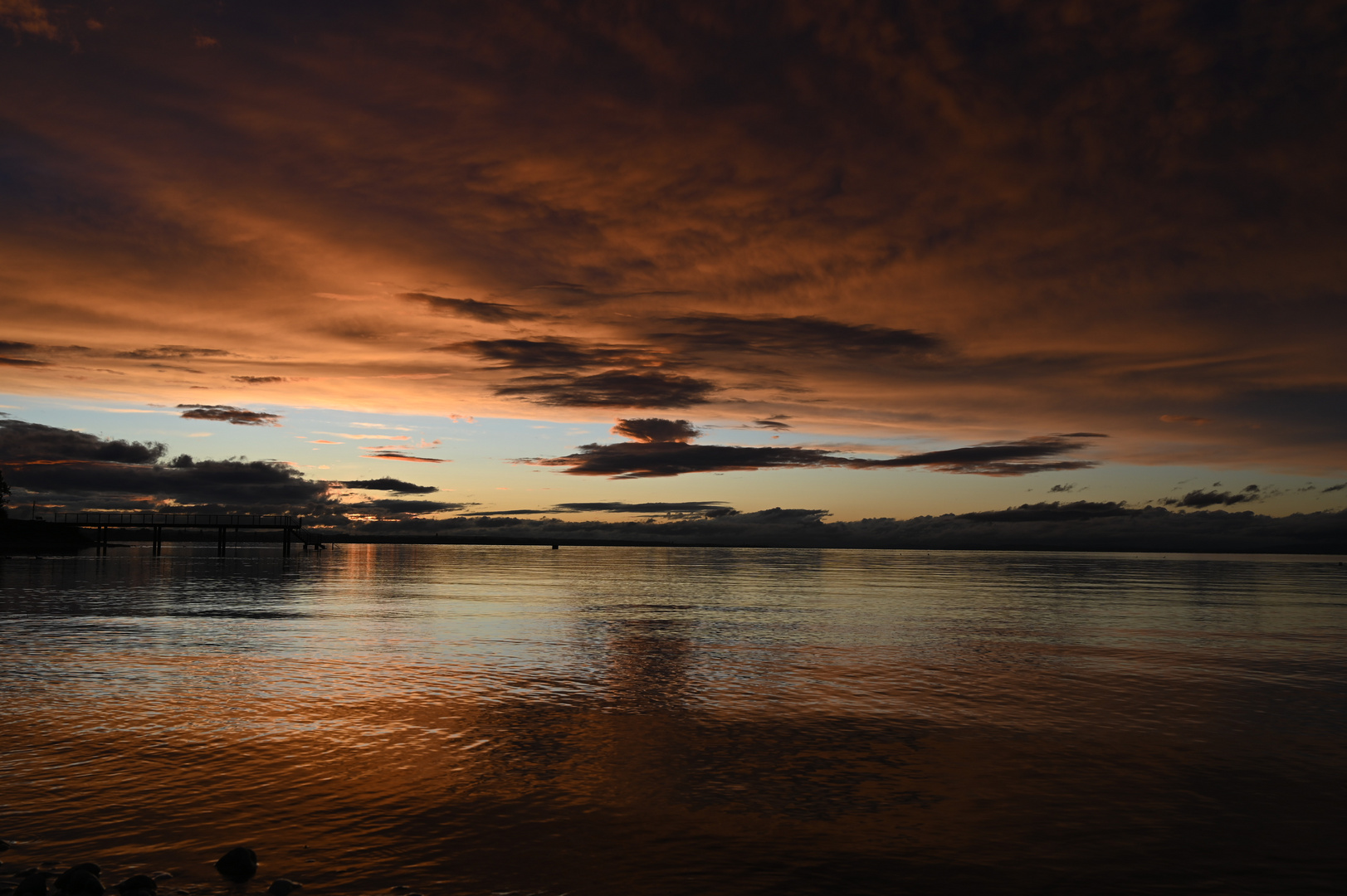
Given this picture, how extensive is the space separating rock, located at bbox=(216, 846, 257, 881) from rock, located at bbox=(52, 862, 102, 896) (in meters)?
1.23

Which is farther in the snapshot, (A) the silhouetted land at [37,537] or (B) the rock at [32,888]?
(A) the silhouetted land at [37,537]

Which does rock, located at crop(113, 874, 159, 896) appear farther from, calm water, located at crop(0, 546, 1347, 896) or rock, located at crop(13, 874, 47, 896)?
rock, located at crop(13, 874, 47, 896)

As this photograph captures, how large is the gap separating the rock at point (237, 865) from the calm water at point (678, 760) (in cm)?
19

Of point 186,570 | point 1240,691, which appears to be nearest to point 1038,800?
point 1240,691

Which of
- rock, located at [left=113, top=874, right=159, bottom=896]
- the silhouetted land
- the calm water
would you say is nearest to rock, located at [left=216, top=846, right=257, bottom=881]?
the calm water

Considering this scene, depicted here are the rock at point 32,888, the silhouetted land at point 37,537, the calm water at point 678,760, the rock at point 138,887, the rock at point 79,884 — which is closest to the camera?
the rock at point 32,888

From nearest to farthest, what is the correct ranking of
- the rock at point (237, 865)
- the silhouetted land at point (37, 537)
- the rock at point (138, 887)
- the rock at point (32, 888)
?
the rock at point (32, 888), the rock at point (138, 887), the rock at point (237, 865), the silhouetted land at point (37, 537)

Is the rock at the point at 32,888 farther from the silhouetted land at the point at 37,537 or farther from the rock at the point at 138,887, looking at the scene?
the silhouetted land at the point at 37,537

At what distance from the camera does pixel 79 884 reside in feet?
30.4

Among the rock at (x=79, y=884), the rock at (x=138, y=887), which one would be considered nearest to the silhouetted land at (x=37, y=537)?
the rock at (x=79, y=884)

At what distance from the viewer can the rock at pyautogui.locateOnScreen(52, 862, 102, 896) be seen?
9.23 m

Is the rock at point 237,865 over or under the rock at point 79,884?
under

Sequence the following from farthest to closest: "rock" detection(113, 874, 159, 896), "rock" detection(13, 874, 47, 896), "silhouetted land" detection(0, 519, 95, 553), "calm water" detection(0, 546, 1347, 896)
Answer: "silhouetted land" detection(0, 519, 95, 553) → "calm water" detection(0, 546, 1347, 896) → "rock" detection(113, 874, 159, 896) → "rock" detection(13, 874, 47, 896)

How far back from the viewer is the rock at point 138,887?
9.34 metres
